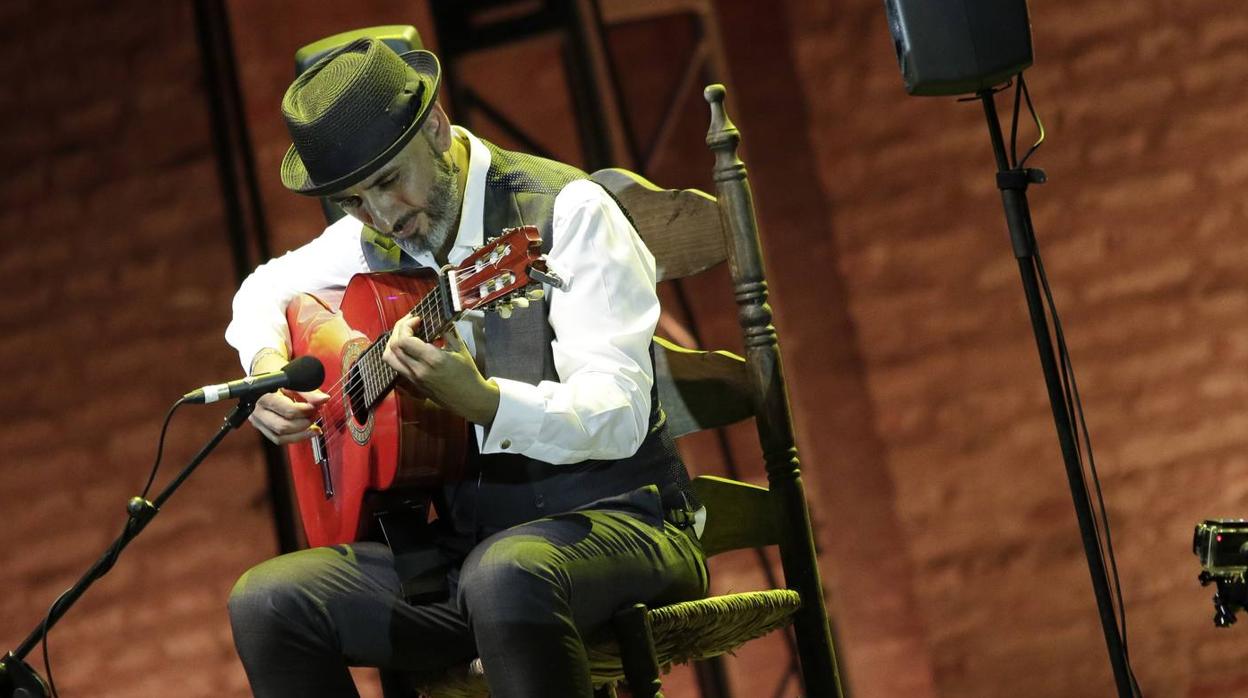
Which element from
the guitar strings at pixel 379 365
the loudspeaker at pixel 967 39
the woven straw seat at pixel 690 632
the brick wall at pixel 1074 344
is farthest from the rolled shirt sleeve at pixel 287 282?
the brick wall at pixel 1074 344

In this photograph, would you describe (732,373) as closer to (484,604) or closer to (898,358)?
(484,604)

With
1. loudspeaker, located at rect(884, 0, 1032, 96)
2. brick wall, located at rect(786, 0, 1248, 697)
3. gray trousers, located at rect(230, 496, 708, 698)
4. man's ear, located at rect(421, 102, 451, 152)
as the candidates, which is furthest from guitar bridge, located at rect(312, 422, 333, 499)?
brick wall, located at rect(786, 0, 1248, 697)

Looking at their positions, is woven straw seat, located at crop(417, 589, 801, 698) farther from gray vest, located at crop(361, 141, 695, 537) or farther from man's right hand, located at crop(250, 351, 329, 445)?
man's right hand, located at crop(250, 351, 329, 445)

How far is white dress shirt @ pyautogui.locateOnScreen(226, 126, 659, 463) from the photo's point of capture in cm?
223

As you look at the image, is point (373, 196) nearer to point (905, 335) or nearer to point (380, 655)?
point (380, 655)

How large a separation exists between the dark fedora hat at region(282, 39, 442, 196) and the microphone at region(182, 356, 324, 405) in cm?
36

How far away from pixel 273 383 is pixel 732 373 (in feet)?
3.21

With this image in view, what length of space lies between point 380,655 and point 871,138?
A: 8.81ft

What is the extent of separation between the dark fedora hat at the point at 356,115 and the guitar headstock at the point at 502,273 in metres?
0.35

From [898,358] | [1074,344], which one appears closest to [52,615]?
[898,358]

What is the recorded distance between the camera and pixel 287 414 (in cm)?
248

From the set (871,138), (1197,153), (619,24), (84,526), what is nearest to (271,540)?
(84,526)

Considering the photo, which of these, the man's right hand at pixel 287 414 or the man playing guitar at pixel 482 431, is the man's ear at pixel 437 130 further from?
the man's right hand at pixel 287 414

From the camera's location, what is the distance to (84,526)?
4.54m
